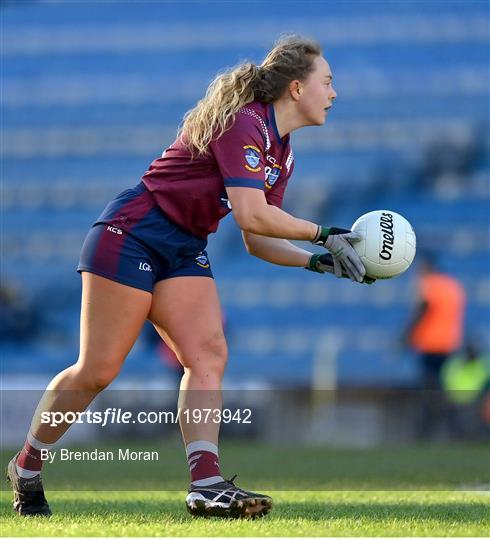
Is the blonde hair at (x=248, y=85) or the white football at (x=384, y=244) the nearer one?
the blonde hair at (x=248, y=85)

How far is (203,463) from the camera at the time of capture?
4789 millimetres

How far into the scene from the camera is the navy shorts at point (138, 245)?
4.76 meters

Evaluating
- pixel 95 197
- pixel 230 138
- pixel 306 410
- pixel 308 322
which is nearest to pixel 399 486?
pixel 230 138

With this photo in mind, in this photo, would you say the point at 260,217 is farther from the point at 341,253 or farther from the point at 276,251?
the point at 276,251

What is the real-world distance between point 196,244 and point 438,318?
898 centimetres

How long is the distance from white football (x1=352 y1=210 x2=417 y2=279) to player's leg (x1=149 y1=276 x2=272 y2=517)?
649 millimetres

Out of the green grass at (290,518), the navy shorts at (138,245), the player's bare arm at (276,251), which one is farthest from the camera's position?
the player's bare arm at (276,251)

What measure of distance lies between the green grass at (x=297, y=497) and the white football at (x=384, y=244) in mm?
972

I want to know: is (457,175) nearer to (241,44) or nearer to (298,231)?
(241,44)

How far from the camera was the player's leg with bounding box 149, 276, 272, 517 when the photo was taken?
4809 millimetres

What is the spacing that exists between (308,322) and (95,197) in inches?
269

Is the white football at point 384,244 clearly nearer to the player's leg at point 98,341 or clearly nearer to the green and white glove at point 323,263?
the green and white glove at point 323,263

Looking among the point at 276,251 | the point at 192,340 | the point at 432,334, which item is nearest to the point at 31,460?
the point at 192,340

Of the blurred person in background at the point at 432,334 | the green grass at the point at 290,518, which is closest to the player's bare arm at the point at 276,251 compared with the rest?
the green grass at the point at 290,518
